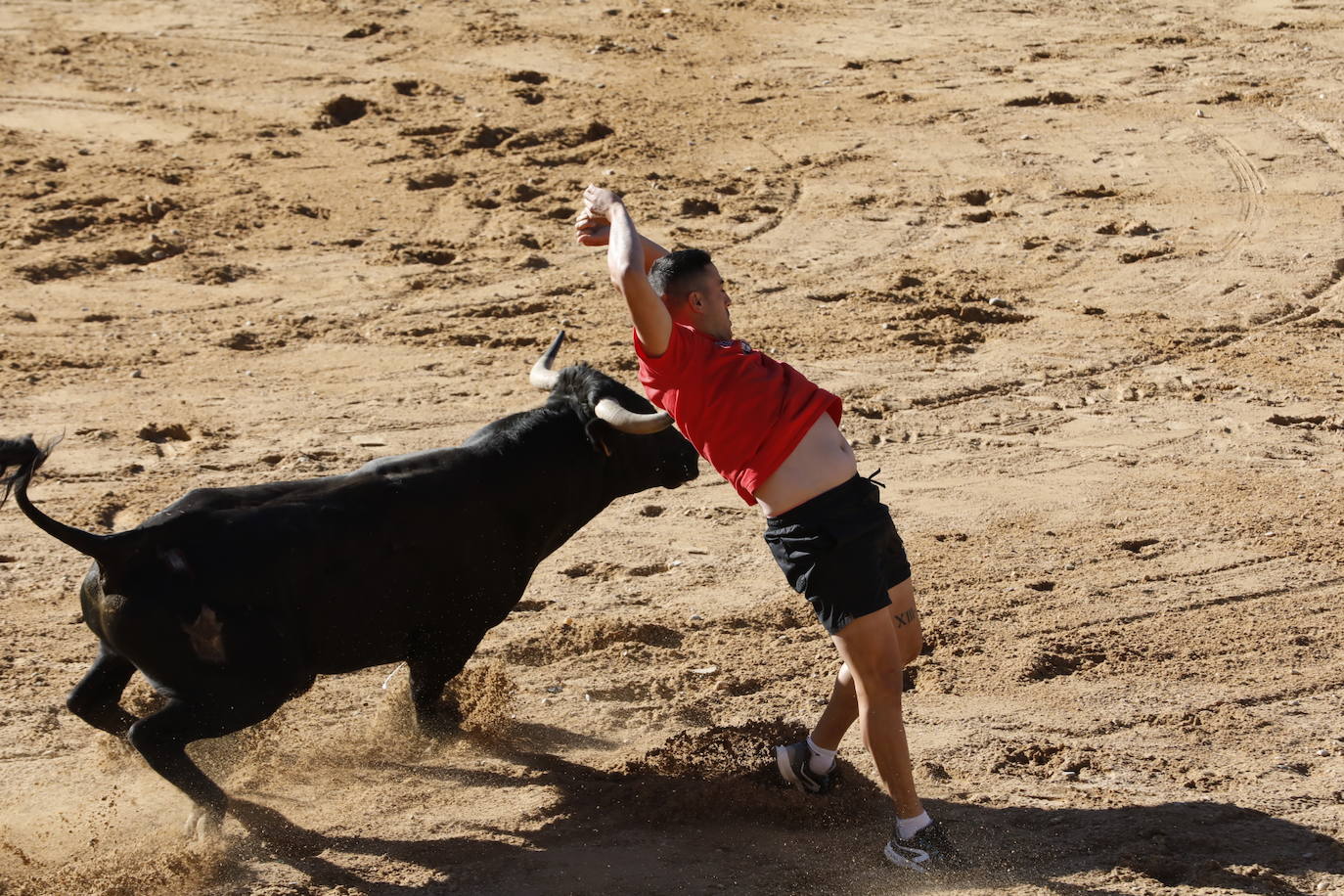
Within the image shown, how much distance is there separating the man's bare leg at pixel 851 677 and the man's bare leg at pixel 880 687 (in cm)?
12

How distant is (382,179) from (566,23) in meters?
3.83

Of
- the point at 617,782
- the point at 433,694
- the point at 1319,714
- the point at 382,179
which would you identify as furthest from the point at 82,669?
the point at 382,179

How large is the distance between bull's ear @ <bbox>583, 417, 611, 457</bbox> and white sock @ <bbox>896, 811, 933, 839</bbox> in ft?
5.71

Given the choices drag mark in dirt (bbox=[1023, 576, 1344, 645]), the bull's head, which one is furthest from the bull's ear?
drag mark in dirt (bbox=[1023, 576, 1344, 645])

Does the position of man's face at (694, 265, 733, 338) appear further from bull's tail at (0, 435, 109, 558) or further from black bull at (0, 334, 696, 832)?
bull's tail at (0, 435, 109, 558)

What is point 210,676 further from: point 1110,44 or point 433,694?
point 1110,44

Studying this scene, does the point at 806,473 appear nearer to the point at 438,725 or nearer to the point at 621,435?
the point at 621,435

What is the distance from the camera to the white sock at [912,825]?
441 cm

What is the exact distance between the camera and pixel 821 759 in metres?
4.84

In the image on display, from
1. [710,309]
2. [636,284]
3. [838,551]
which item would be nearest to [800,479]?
[838,551]

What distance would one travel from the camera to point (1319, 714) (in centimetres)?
538

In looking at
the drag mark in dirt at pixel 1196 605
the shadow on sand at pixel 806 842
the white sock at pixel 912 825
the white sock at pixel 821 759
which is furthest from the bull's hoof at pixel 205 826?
the drag mark in dirt at pixel 1196 605

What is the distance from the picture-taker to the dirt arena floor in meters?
4.89

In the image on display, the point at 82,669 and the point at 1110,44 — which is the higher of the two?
the point at 1110,44
